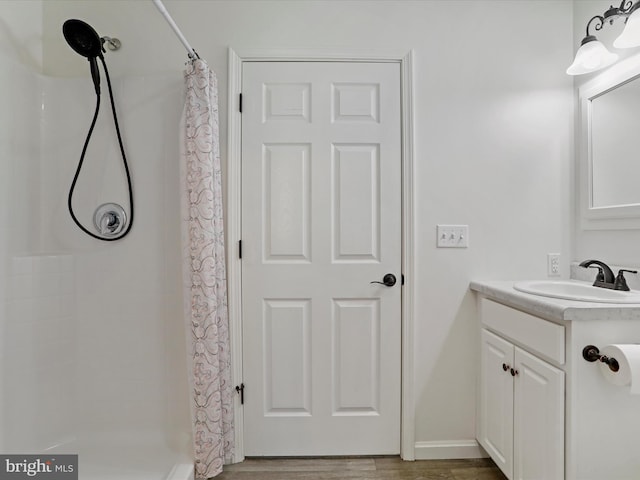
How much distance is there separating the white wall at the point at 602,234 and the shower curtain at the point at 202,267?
1.87 metres

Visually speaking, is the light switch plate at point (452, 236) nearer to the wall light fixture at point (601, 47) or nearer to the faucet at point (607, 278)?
the faucet at point (607, 278)

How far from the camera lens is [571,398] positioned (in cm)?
122

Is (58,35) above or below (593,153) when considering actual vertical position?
above

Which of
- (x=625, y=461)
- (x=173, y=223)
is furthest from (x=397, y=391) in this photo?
(x=173, y=223)

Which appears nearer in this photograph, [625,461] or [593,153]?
[625,461]

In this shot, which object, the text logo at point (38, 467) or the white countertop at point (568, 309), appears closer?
the white countertop at point (568, 309)

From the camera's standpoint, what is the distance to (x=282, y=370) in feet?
6.18

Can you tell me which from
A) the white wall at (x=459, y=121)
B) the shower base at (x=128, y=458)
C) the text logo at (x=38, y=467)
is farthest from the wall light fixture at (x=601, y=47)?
the text logo at (x=38, y=467)

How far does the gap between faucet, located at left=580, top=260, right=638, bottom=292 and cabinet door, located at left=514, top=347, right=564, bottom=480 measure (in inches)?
20.4

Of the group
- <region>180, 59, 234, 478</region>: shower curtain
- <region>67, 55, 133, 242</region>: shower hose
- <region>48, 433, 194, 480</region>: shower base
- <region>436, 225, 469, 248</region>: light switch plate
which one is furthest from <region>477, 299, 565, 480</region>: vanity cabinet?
<region>67, 55, 133, 242</region>: shower hose

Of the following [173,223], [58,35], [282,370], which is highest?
[58,35]

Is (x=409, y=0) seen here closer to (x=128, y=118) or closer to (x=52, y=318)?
(x=128, y=118)

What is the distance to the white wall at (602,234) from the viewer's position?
161 centimetres

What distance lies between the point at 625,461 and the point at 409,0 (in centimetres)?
221
